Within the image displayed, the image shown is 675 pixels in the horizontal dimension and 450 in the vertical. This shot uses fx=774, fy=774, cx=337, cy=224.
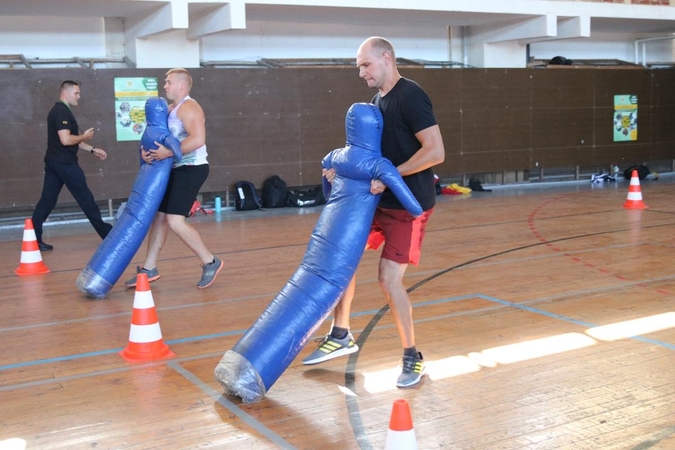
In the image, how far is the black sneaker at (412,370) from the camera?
421 centimetres

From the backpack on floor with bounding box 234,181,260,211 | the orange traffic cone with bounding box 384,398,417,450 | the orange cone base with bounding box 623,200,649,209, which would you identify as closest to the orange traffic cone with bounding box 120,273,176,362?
the orange traffic cone with bounding box 384,398,417,450

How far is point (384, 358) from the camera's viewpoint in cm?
470

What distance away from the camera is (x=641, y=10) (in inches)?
582

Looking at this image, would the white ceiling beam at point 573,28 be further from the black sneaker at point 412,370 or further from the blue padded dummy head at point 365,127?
the black sneaker at point 412,370

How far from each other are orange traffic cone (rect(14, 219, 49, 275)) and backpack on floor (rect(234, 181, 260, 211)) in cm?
492

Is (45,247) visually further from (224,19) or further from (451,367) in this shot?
(451,367)

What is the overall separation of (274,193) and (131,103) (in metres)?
2.61

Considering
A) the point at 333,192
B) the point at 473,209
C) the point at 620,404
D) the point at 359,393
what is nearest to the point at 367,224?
the point at 333,192

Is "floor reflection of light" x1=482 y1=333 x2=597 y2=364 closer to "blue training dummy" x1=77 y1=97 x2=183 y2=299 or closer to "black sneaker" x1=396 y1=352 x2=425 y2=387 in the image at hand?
"black sneaker" x1=396 y1=352 x2=425 y2=387

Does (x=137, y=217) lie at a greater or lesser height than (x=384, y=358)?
greater

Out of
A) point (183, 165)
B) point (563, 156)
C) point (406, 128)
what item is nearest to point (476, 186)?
point (563, 156)

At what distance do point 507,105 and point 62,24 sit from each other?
811 centimetres

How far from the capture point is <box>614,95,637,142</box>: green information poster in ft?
53.1

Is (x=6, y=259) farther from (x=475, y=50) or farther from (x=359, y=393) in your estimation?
(x=475, y=50)
